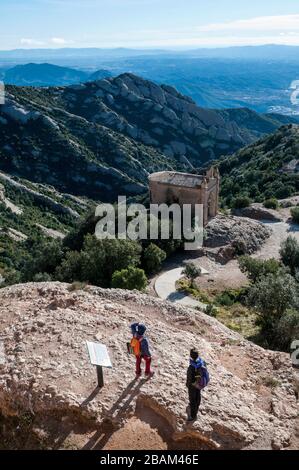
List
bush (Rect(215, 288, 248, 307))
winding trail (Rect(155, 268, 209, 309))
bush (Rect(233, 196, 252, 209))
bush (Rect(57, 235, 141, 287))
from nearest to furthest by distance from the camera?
winding trail (Rect(155, 268, 209, 309)), bush (Rect(215, 288, 248, 307)), bush (Rect(57, 235, 141, 287)), bush (Rect(233, 196, 252, 209))

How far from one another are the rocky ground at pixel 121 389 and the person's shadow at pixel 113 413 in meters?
0.03

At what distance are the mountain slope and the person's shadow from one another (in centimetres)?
4613

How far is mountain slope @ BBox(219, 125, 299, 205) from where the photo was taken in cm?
6078

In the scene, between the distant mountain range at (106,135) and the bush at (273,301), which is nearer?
the bush at (273,301)

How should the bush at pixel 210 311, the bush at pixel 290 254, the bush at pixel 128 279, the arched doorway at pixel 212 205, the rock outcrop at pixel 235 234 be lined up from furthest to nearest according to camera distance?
the arched doorway at pixel 212 205 → the rock outcrop at pixel 235 234 → the bush at pixel 290 254 → the bush at pixel 128 279 → the bush at pixel 210 311

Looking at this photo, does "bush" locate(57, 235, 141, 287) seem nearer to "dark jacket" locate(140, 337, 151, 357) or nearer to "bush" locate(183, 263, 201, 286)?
"bush" locate(183, 263, 201, 286)

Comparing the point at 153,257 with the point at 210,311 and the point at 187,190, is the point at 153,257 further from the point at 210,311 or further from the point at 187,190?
the point at 187,190

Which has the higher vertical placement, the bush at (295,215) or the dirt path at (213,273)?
the bush at (295,215)

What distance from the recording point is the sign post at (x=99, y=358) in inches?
431

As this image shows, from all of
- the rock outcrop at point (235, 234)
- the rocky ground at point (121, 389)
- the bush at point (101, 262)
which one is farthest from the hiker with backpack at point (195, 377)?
the rock outcrop at point (235, 234)

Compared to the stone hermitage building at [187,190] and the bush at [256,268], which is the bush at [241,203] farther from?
the bush at [256,268]

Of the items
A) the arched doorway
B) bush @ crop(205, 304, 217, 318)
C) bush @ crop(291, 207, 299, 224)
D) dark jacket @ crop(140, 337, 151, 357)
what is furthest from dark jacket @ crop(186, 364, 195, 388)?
bush @ crop(291, 207, 299, 224)

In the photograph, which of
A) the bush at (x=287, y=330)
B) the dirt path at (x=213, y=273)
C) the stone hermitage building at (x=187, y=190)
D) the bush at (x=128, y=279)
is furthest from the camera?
the stone hermitage building at (x=187, y=190)
